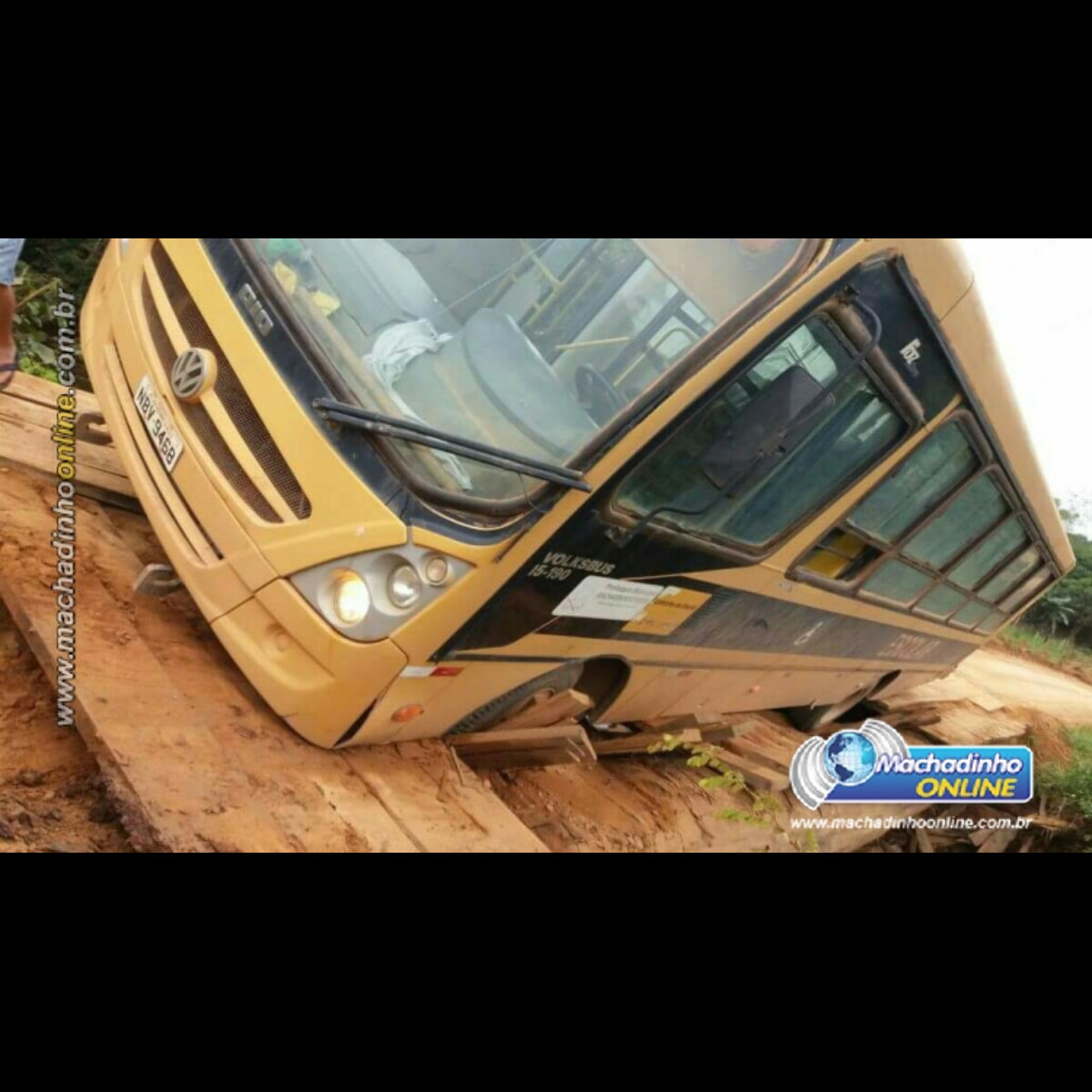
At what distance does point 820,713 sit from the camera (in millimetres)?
7453

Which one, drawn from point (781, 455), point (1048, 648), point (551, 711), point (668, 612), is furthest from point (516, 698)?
point (1048, 648)

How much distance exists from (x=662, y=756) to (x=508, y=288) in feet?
11.1

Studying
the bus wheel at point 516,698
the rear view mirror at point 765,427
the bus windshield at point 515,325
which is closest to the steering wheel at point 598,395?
the bus windshield at point 515,325

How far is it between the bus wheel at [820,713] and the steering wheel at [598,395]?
194 inches

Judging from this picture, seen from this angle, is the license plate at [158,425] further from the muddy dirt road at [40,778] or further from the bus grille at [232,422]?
the muddy dirt road at [40,778]

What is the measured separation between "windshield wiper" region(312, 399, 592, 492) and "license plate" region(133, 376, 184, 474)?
799 mm

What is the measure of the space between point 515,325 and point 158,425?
59.3 inches

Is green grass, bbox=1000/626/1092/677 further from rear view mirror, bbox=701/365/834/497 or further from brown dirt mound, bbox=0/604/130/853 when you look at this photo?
brown dirt mound, bbox=0/604/130/853

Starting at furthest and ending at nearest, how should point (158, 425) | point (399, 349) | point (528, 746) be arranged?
point (528, 746) → point (158, 425) → point (399, 349)

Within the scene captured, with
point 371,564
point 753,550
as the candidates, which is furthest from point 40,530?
point 753,550

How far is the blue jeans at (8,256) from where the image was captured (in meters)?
3.46

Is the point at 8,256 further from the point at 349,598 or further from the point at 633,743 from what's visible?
the point at 633,743

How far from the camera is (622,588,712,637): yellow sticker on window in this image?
3.83 m
